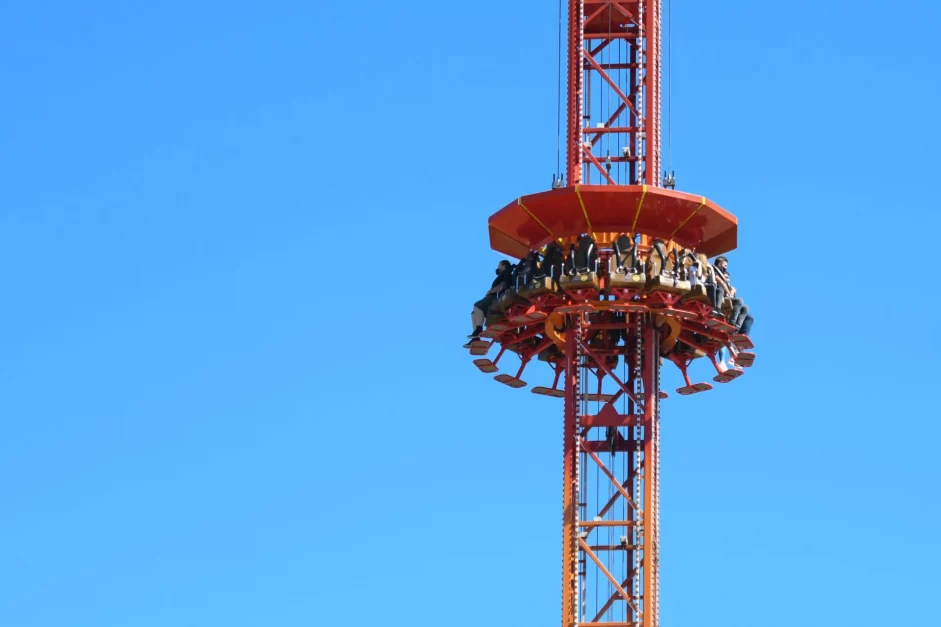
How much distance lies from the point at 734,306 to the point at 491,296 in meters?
8.81

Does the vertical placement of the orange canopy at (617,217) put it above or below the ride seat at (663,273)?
above

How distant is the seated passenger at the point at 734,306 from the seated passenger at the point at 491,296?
7553 millimetres

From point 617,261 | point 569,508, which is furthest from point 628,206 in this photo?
point 569,508

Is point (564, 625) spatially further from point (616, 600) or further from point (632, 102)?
point (632, 102)

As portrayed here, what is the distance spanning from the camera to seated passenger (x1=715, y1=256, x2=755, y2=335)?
133 m

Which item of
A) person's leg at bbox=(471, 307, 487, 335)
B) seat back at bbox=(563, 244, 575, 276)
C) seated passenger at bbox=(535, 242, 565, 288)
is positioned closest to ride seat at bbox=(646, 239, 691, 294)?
seat back at bbox=(563, 244, 575, 276)

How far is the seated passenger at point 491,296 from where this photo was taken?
437ft

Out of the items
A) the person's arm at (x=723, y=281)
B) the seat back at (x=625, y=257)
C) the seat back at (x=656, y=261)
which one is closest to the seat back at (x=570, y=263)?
the seat back at (x=625, y=257)

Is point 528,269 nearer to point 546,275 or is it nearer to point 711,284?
point 546,275

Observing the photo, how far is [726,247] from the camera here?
134m

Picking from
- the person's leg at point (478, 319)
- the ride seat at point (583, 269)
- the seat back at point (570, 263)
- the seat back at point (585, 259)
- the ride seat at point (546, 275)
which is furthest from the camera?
the person's leg at point (478, 319)

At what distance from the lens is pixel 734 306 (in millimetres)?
133125

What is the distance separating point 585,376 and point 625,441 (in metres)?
3.09

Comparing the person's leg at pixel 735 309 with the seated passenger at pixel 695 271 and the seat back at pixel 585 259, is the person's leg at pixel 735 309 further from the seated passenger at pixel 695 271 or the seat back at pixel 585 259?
the seat back at pixel 585 259
